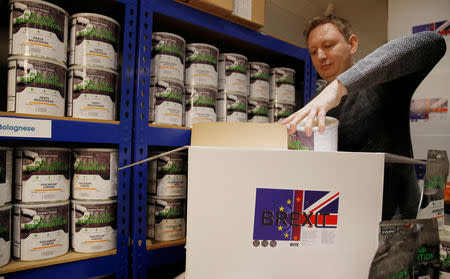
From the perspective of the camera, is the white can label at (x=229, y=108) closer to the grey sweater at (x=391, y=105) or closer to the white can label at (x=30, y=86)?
the grey sweater at (x=391, y=105)

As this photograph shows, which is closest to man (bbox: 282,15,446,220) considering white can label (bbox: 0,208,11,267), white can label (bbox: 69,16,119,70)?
white can label (bbox: 69,16,119,70)

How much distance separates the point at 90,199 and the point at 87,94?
398mm

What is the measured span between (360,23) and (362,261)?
2851 mm

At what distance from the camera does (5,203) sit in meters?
0.86

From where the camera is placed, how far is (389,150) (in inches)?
40.1

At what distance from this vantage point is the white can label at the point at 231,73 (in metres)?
1.31

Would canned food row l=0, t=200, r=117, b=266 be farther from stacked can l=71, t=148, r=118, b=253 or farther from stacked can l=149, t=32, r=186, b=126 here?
stacked can l=149, t=32, r=186, b=126

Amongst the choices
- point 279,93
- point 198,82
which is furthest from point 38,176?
point 279,93

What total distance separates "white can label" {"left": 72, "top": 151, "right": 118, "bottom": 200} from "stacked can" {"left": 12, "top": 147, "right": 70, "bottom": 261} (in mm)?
65

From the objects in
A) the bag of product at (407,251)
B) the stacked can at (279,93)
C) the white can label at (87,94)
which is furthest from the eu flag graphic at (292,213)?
the stacked can at (279,93)

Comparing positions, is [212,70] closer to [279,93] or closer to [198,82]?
[198,82]

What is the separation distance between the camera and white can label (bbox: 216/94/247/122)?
1318 millimetres

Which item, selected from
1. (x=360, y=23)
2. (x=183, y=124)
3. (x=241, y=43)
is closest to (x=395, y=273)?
(x=183, y=124)

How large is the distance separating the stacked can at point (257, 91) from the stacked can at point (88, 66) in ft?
2.43
